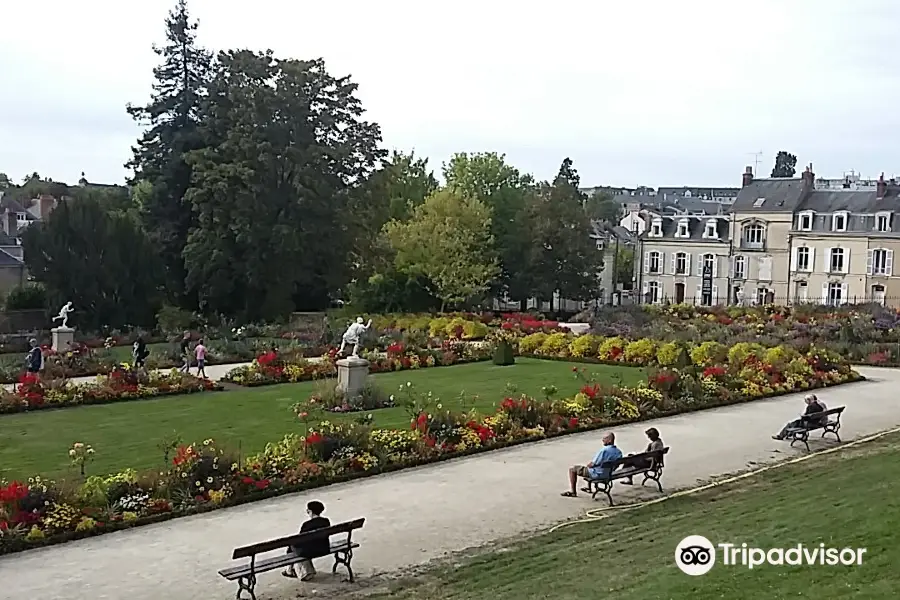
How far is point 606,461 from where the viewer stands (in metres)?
13.3

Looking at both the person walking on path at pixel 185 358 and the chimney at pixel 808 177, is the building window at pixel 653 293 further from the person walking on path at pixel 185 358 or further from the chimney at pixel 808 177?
the person walking on path at pixel 185 358

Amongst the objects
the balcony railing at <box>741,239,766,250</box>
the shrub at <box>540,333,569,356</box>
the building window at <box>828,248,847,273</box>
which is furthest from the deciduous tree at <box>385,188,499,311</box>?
the building window at <box>828,248,847,273</box>

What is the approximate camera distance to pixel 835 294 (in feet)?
208

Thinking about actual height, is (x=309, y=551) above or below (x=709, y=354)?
below

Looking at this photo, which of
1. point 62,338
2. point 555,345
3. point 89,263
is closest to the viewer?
point 62,338

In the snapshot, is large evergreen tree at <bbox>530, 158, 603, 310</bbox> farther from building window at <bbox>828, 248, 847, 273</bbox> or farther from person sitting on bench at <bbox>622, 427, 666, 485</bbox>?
person sitting on bench at <bbox>622, 427, 666, 485</bbox>

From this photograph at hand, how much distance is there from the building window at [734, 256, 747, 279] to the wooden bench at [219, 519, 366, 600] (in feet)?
200

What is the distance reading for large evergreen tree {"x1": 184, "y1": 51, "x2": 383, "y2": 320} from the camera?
42094 mm

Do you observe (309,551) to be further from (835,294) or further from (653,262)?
(653,262)

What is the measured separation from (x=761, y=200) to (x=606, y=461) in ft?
190

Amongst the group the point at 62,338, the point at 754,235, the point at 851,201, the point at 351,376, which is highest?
the point at 851,201

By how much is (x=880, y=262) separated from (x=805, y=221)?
5.57 meters

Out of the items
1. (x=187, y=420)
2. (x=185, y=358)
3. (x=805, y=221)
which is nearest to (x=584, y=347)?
(x=185, y=358)

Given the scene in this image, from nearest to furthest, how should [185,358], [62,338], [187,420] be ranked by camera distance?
[187,420]
[185,358]
[62,338]
